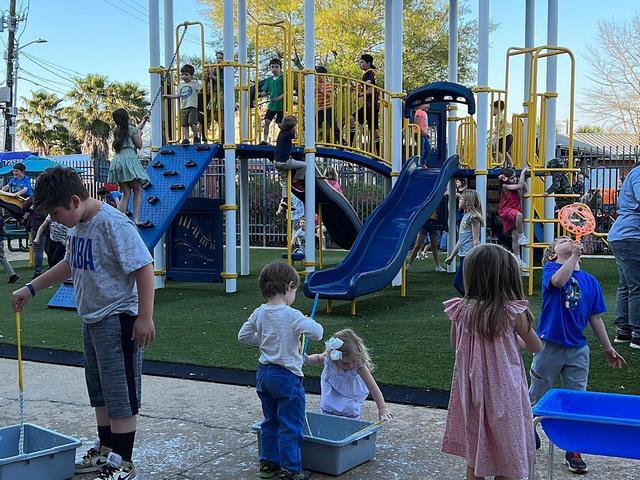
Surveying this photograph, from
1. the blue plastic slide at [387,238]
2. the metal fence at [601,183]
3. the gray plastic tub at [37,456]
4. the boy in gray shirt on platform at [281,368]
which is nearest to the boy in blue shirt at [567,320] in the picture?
the boy in gray shirt on platform at [281,368]

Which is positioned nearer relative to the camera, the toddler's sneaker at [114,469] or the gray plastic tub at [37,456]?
the gray plastic tub at [37,456]

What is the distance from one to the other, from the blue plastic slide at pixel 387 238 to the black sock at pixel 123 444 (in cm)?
481

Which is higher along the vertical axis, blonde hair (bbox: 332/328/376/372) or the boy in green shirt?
the boy in green shirt

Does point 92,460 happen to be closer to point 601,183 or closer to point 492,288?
point 492,288

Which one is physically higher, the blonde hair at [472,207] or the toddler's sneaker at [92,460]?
the blonde hair at [472,207]

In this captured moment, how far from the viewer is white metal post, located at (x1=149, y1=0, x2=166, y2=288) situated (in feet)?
38.0

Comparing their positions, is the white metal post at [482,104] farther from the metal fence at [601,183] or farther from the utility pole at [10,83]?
the utility pole at [10,83]

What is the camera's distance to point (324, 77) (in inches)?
459

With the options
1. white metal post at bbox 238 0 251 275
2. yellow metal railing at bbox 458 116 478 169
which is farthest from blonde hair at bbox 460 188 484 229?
white metal post at bbox 238 0 251 275

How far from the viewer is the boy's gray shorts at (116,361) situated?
366 centimetres

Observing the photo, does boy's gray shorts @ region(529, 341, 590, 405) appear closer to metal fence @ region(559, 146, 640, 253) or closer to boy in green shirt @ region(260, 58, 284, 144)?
boy in green shirt @ region(260, 58, 284, 144)

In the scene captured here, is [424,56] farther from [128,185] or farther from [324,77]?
[128,185]

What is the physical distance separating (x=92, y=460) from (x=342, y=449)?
1.34 metres

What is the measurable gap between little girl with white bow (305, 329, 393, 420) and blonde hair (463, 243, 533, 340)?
1.09 meters
